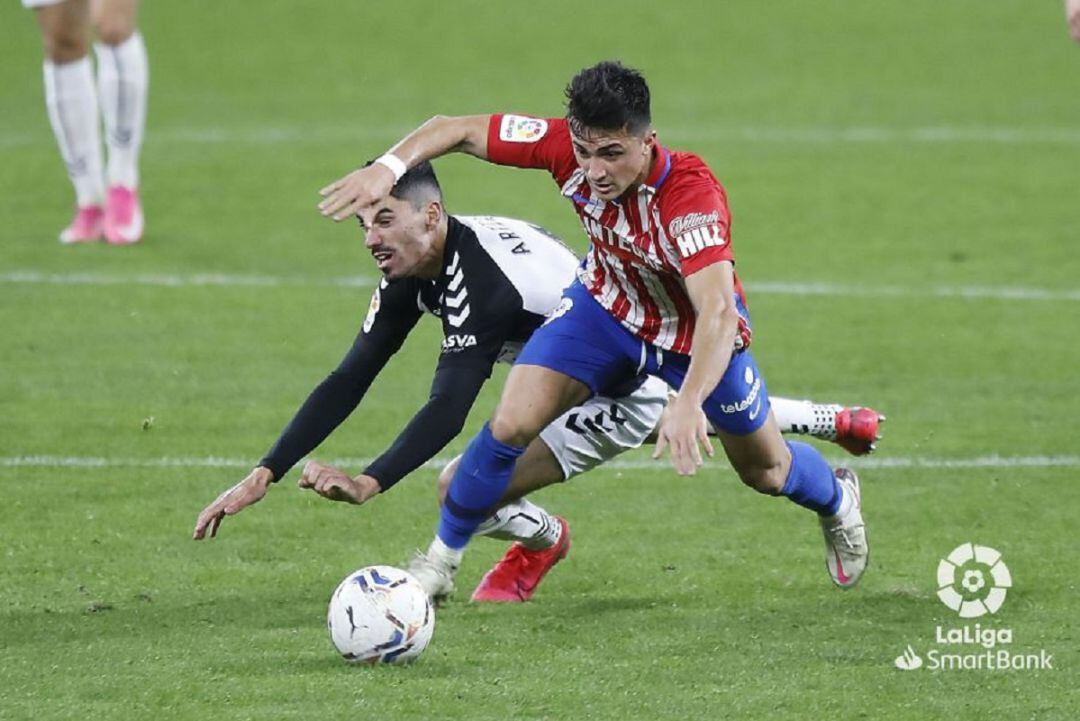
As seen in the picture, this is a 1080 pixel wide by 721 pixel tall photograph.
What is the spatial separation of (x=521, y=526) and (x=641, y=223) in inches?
45.6

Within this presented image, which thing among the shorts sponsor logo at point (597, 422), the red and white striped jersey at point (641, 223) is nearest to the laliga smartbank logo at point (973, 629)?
the red and white striped jersey at point (641, 223)

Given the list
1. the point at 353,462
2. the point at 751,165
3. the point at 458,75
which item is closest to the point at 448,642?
the point at 353,462

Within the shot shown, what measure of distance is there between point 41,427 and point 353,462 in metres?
1.42

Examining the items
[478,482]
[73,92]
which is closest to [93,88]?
[73,92]

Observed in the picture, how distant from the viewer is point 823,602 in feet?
21.3

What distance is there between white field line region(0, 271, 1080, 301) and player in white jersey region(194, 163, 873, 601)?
4.59 m

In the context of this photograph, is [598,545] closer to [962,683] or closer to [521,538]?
[521,538]

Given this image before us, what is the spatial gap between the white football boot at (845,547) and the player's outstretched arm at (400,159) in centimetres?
167

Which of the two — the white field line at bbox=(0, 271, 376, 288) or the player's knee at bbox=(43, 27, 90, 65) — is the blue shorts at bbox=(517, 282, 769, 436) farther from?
the player's knee at bbox=(43, 27, 90, 65)

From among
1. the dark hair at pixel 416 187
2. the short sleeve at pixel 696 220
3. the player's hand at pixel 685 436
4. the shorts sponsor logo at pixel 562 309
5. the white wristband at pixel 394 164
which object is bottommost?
the shorts sponsor logo at pixel 562 309

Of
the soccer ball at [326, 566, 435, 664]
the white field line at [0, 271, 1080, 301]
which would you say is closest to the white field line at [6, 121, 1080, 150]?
the white field line at [0, 271, 1080, 301]

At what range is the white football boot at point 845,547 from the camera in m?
6.57

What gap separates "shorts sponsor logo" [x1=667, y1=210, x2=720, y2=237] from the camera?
5.89 meters

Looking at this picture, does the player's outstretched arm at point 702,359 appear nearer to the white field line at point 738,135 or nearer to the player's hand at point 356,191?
the player's hand at point 356,191
